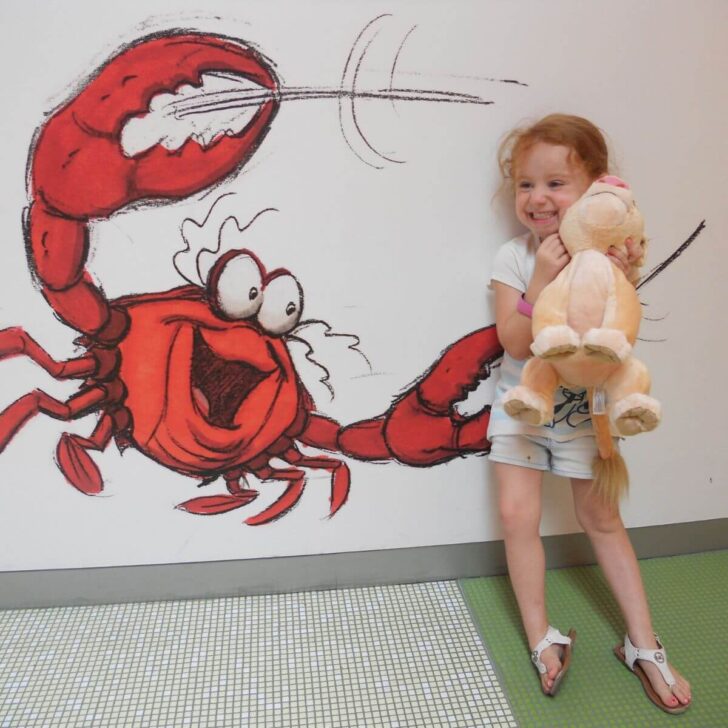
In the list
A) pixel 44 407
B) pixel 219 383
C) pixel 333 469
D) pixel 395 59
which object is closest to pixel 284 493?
pixel 333 469

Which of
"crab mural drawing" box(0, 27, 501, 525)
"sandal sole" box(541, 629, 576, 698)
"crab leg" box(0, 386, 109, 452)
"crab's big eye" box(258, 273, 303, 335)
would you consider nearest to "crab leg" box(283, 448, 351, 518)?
"crab mural drawing" box(0, 27, 501, 525)

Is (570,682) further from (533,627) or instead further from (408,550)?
(408,550)

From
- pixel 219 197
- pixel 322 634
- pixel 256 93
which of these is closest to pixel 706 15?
pixel 256 93

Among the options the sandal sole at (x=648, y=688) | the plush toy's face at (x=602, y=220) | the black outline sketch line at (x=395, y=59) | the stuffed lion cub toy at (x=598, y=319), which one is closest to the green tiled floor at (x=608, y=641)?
the sandal sole at (x=648, y=688)

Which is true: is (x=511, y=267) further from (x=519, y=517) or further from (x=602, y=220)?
(x=519, y=517)

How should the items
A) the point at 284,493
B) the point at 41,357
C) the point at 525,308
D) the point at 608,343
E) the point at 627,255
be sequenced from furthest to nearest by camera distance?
the point at 284,493 → the point at 41,357 → the point at 525,308 → the point at 627,255 → the point at 608,343

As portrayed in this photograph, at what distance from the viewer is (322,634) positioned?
1.21m

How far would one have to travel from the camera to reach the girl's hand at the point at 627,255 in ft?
3.11

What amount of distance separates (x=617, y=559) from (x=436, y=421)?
40 centimetres

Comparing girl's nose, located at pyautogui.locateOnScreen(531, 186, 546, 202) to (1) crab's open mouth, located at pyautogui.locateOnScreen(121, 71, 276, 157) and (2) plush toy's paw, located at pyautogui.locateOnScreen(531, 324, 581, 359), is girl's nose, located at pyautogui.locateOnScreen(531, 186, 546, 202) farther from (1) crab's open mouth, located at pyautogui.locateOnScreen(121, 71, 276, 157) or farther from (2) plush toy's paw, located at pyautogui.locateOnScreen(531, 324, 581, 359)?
(1) crab's open mouth, located at pyautogui.locateOnScreen(121, 71, 276, 157)

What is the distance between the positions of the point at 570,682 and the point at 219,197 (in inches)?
39.4

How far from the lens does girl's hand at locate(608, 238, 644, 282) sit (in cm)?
95

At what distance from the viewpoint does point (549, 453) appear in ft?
3.82

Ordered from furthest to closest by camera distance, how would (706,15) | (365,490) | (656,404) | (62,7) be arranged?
(365,490) → (706,15) → (62,7) → (656,404)
